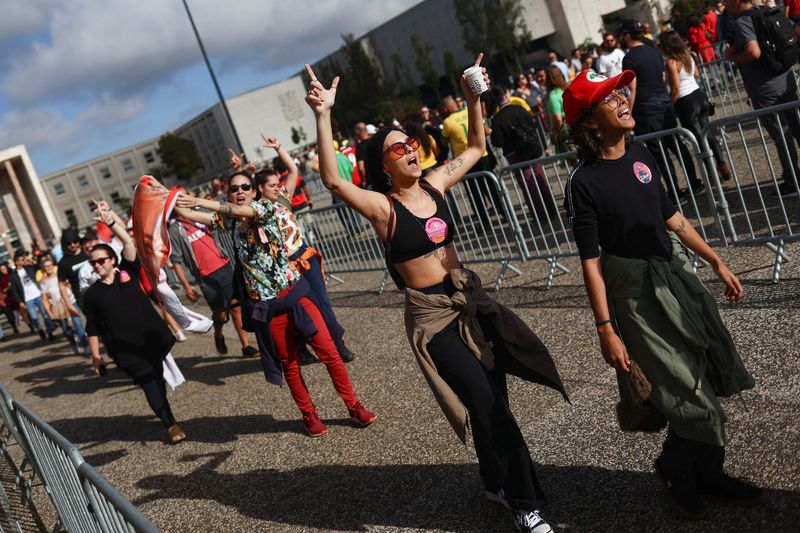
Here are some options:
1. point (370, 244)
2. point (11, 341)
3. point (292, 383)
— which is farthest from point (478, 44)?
point (292, 383)

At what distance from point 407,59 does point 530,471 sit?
59.1 m

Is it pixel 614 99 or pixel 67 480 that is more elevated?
pixel 614 99

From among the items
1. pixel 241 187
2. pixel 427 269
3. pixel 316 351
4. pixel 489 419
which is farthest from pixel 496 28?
pixel 489 419

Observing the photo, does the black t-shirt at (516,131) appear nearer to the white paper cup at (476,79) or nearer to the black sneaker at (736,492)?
the white paper cup at (476,79)

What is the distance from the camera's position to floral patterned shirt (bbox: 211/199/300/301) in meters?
6.11

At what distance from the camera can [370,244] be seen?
11266mm

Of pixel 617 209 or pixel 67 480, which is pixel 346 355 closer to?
pixel 67 480

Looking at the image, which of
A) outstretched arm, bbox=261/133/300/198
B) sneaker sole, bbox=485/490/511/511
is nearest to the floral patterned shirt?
outstretched arm, bbox=261/133/300/198

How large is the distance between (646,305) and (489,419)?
90 cm

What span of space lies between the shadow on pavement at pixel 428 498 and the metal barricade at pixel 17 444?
2.51 ft

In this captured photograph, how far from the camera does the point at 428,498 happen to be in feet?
14.3

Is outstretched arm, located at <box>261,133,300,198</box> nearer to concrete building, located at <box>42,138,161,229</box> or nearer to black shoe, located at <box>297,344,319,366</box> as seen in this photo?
black shoe, located at <box>297,344,319,366</box>

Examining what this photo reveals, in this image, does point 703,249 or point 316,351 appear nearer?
point 703,249

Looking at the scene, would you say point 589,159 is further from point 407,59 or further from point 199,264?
point 407,59
